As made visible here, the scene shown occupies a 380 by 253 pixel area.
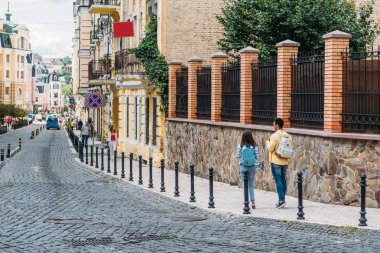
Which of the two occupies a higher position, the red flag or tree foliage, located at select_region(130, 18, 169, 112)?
the red flag

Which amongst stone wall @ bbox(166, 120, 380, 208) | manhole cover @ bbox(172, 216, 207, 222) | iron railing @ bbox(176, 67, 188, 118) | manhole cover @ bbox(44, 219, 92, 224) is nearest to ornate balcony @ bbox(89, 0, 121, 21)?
iron railing @ bbox(176, 67, 188, 118)

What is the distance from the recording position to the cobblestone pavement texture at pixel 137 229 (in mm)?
11656

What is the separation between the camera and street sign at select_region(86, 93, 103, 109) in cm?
3394

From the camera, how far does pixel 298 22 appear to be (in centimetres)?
2655

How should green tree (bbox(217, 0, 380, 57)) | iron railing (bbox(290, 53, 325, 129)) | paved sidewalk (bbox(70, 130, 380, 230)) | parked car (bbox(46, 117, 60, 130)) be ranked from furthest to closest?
parked car (bbox(46, 117, 60, 130)), green tree (bbox(217, 0, 380, 57)), iron railing (bbox(290, 53, 325, 129)), paved sidewalk (bbox(70, 130, 380, 230))

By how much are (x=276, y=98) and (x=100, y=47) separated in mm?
45256

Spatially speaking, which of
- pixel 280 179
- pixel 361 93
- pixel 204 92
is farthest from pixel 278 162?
pixel 204 92

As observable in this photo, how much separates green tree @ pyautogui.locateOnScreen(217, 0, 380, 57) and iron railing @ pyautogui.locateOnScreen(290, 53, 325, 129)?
25.0 feet

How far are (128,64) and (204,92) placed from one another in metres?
9.08

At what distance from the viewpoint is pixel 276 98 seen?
20234 millimetres

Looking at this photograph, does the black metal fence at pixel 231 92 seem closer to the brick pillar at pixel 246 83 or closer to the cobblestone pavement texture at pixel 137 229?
the brick pillar at pixel 246 83

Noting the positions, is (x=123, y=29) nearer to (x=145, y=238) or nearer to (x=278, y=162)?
(x=278, y=162)

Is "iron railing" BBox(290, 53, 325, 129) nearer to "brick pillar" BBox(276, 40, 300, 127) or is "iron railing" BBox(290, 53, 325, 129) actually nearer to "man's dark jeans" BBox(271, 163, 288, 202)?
"brick pillar" BBox(276, 40, 300, 127)

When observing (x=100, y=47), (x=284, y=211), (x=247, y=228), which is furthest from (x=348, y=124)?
(x=100, y=47)
